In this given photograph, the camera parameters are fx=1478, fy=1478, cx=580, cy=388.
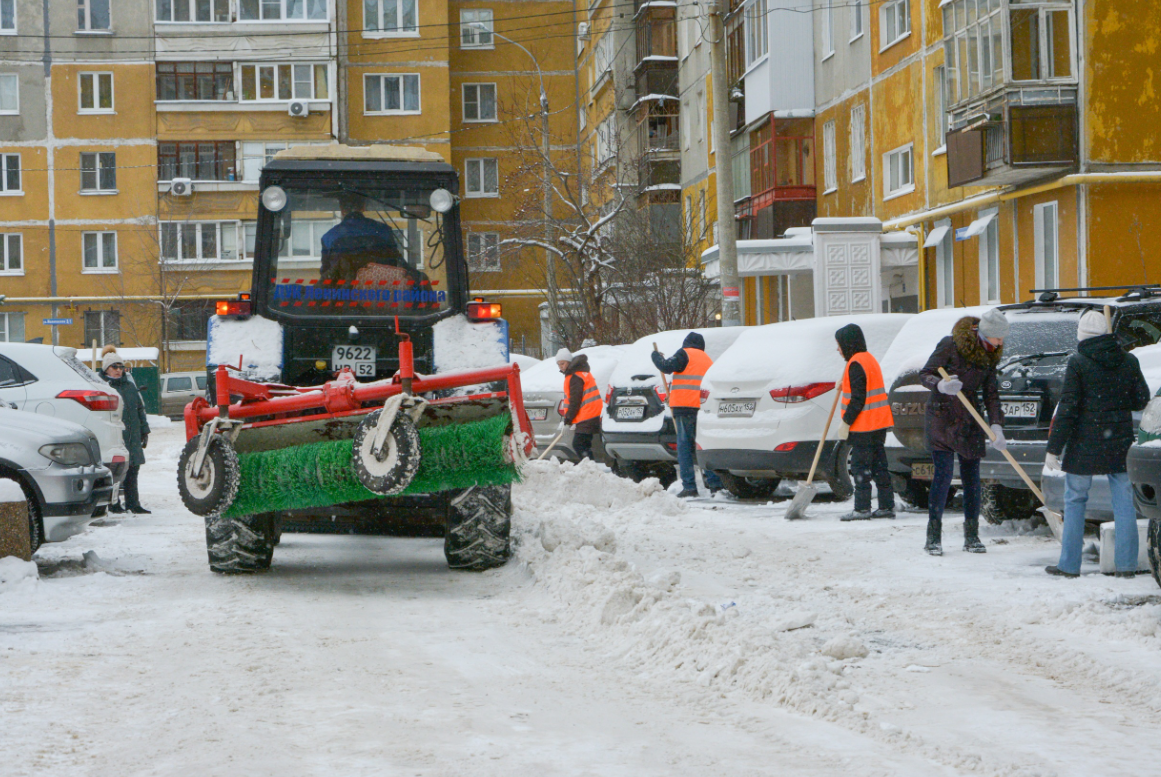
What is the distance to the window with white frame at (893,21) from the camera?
29844 mm

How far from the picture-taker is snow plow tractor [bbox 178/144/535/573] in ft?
27.4

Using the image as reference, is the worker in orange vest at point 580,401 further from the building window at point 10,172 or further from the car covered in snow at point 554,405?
the building window at point 10,172

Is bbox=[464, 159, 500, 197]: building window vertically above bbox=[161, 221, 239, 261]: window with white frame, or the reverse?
bbox=[464, 159, 500, 197]: building window

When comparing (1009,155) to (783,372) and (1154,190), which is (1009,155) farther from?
(783,372)

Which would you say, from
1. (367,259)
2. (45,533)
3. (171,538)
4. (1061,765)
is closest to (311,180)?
(367,259)

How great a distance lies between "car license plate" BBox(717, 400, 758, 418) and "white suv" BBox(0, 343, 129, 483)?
5603mm

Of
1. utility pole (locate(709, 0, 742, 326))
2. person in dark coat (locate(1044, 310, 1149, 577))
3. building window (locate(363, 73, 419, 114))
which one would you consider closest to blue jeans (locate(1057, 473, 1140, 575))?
person in dark coat (locate(1044, 310, 1149, 577))

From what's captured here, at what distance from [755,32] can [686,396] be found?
23.1 metres

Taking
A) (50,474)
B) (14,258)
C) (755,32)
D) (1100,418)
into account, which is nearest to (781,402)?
(1100,418)

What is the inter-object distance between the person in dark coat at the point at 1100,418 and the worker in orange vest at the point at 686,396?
20.5ft

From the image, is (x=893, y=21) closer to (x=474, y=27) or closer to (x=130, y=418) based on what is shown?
(x=130, y=418)

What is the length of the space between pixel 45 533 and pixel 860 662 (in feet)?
19.6

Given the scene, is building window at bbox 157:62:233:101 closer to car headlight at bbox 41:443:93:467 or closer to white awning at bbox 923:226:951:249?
Answer: white awning at bbox 923:226:951:249

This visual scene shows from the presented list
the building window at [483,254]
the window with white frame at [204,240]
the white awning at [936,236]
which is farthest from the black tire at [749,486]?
the window with white frame at [204,240]
